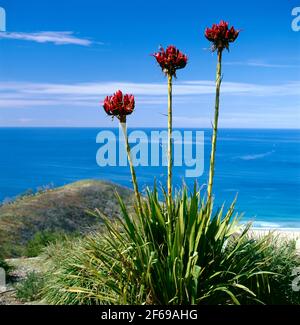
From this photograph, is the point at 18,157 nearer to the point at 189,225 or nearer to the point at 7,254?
the point at 7,254

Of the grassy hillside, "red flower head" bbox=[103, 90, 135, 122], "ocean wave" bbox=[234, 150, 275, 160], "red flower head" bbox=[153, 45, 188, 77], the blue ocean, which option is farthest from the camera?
"ocean wave" bbox=[234, 150, 275, 160]

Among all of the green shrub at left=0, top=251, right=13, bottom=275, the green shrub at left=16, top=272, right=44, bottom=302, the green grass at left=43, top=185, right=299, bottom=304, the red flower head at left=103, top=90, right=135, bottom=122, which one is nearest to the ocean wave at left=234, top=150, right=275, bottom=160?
the green shrub at left=0, top=251, right=13, bottom=275

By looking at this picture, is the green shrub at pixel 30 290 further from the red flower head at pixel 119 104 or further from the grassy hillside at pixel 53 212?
the grassy hillside at pixel 53 212

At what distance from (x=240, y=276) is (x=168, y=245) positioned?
0.79m

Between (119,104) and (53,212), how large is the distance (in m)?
12.0

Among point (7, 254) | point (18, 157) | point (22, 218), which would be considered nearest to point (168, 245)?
point (7, 254)

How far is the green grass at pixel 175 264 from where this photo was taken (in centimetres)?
583

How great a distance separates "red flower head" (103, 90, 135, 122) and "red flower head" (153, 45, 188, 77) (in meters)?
0.56

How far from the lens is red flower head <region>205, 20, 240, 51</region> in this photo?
6176 millimetres

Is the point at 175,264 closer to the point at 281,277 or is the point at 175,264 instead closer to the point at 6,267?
the point at 281,277

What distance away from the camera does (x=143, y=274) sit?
575 centimetres

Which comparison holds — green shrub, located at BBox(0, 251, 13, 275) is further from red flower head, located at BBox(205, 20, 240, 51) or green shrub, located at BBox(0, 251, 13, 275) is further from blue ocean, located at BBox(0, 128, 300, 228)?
blue ocean, located at BBox(0, 128, 300, 228)

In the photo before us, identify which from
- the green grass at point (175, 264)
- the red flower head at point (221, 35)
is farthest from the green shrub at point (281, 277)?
the red flower head at point (221, 35)
